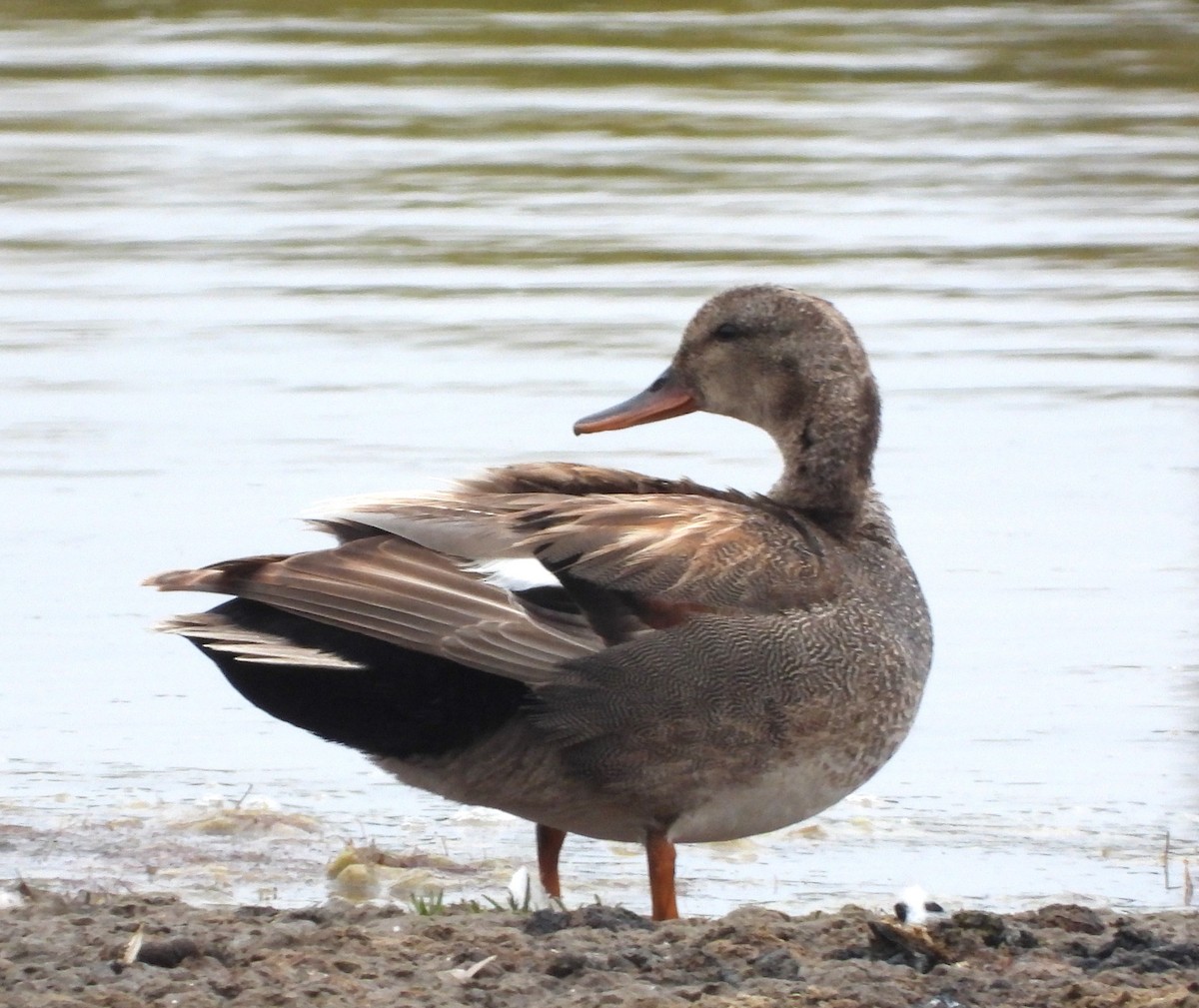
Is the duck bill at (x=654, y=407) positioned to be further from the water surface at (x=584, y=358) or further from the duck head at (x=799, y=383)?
the water surface at (x=584, y=358)

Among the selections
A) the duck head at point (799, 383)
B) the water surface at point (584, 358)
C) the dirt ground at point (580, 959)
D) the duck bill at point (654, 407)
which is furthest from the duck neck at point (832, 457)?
the dirt ground at point (580, 959)

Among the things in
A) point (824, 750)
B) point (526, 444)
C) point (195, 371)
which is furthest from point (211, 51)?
point (824, 750)

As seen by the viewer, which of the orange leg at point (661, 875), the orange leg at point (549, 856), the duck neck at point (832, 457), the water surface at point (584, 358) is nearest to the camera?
the orange leg at point (661, 875)

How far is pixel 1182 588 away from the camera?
23.8ft

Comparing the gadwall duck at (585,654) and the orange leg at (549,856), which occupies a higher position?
the gadwall duck at (585,654)

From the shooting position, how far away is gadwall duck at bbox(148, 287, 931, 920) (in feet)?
14.1

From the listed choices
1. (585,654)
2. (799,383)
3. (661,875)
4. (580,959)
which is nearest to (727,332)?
(799,383)

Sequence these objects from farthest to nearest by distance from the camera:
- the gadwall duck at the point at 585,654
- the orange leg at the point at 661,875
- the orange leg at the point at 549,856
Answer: the orange leg at the point at 549,856, the orange leg at the point at 661,875, the gadwall duck at the point at 585,654

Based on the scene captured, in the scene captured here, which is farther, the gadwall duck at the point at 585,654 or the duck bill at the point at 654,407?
the duck bill at the point at 654,407

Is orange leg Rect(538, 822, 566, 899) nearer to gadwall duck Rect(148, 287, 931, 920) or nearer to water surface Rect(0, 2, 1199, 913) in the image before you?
gadwall duck Rect(148, 287, 931, 920)

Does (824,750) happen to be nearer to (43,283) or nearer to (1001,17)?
(43,283)

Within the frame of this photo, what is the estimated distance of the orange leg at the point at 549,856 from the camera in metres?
4.80

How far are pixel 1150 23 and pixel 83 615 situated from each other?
15.1 metres

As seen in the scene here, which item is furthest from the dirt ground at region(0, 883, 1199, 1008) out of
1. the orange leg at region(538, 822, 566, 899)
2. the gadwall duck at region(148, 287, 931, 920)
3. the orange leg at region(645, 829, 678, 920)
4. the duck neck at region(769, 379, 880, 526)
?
the duck neck at region(769, 379, 880, 526)
